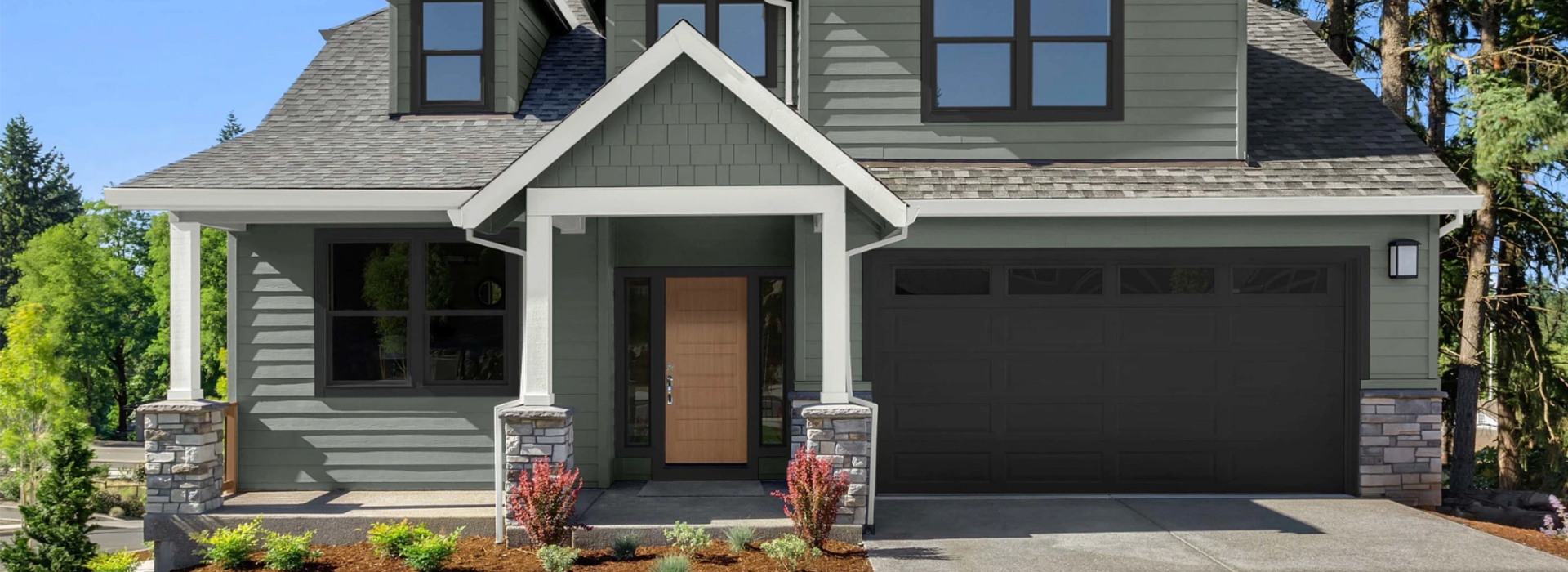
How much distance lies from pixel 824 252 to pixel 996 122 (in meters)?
2.65

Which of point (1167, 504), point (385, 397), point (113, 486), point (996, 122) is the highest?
point (996, 122)

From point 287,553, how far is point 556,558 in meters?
1.88

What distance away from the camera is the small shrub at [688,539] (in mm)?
6965

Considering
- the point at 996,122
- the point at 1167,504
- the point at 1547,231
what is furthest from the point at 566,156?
the point at 1547,231

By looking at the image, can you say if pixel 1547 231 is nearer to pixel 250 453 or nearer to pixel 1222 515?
pixel 1222 515

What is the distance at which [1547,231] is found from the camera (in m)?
11.5

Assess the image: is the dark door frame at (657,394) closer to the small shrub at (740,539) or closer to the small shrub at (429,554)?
the small shrub at (740,539)

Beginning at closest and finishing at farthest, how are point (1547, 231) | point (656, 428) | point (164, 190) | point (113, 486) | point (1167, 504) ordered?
point (164, 190) → point (1167, 504) → point (656, 428) → point (1547, 231) → point (113, 486)

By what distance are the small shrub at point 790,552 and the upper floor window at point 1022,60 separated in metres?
4.11

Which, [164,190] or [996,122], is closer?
[164,190]

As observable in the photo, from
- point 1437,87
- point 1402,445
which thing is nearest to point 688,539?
point 1402,445

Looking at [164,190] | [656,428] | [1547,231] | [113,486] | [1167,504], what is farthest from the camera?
[113,486]

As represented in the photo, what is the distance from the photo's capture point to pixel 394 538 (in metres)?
7.08

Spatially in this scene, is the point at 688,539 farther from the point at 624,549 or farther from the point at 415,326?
the point at 415,326
